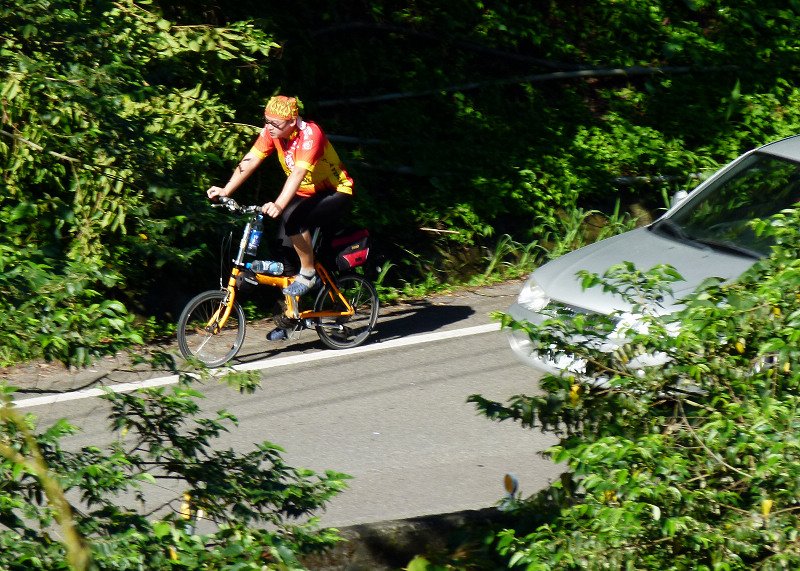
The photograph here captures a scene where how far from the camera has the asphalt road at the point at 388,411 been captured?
669cm

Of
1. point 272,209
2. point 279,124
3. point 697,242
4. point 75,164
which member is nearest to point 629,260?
point 697,242

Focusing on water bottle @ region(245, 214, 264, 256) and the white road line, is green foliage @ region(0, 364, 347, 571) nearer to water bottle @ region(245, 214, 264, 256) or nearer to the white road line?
the white road line

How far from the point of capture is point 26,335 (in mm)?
3275

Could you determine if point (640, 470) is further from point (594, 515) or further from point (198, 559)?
point (198, 559)

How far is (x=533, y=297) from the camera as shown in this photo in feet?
25.2

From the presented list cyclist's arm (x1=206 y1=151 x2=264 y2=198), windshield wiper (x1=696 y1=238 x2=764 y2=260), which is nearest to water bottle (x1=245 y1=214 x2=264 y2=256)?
cyclist's arm (x1=206 y1=151 x2=264 y2=198)

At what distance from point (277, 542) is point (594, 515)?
0.98 m

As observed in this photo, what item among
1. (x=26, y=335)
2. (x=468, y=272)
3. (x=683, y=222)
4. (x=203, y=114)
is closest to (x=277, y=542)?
(x=26, y=335)

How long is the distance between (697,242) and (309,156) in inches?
114

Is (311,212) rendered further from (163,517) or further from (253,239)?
(163,517)

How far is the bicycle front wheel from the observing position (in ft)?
28.0

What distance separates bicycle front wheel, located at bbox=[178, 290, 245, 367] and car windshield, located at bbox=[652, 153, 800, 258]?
3320 mm

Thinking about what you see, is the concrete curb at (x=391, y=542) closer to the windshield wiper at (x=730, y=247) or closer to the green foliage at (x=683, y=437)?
the green foliage at (x=683, y=437)

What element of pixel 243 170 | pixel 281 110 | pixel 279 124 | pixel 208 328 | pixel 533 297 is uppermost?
pixel 281 110
